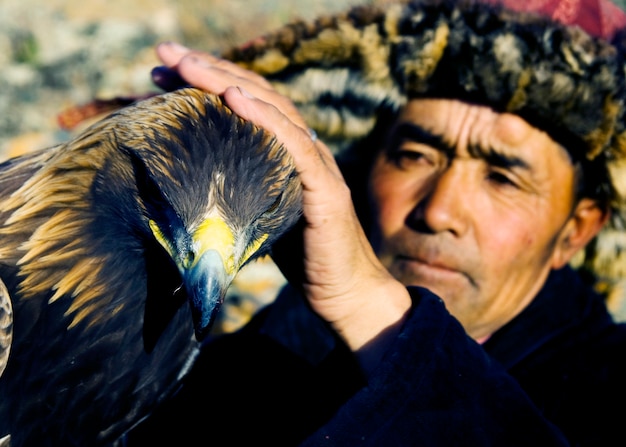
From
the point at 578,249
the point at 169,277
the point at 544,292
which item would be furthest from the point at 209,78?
the point at 578,249

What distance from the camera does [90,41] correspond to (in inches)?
371

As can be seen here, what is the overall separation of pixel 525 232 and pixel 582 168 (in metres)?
0.41

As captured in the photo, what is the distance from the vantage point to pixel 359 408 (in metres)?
2.12

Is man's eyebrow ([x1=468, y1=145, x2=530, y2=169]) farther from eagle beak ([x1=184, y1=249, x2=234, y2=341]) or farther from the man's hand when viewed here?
eagle beak ([x1=184, y1=249, x2=234, y2=341])

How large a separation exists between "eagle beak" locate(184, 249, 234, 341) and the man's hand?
43 cm

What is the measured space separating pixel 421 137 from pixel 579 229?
2.89 feet

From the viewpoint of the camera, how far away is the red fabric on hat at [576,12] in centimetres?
316

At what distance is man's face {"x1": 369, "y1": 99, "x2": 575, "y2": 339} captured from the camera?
3217 mm

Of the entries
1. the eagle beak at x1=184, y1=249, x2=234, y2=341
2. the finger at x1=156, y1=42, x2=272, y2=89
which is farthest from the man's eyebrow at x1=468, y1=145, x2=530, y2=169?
the eagle beak at x1=184, y1=249, x2=234, y2=341

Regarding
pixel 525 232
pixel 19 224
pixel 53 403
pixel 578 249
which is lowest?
pixel 578 249

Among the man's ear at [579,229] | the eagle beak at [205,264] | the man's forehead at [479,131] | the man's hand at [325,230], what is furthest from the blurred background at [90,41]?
the eagle beak at [205,264]

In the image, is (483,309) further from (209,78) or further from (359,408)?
(209,78)

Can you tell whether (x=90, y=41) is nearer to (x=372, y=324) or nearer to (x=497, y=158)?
(x=497, y=158)

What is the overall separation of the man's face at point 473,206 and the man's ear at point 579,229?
12 centimetres
